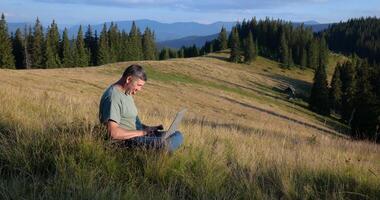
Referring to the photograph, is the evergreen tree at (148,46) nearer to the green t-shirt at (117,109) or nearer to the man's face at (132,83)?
the green t-shirt at (117,109)

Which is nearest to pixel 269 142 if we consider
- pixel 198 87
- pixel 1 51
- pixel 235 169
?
pixel 235 169

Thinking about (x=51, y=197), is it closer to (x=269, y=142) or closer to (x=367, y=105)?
(x=269, y=142)

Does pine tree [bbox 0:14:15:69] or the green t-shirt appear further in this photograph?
pine tree [bbox 0:14:15:69]

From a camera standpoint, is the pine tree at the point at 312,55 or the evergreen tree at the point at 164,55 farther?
the evergreen tree at the point at 164,55

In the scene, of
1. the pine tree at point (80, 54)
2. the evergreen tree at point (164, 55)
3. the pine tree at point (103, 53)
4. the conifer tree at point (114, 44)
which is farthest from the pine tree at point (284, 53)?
the pine tree at point (80, 54)

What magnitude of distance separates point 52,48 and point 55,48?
1.58m

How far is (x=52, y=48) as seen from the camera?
92.4 meters

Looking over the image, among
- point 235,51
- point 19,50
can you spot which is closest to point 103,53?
point 19,50

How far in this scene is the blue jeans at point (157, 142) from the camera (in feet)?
17.8

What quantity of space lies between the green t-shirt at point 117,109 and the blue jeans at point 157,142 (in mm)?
319

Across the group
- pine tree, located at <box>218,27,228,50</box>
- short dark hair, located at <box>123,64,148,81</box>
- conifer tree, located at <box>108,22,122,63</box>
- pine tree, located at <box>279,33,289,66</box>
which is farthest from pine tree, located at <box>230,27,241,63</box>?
short dark hair, located at <box>123,64,148,81</box>

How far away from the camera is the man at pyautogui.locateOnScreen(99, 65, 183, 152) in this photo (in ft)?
18.2

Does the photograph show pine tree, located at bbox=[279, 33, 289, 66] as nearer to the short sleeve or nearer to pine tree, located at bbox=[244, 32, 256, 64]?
pine tree, located at bbox=[244, 32, 256, 64]

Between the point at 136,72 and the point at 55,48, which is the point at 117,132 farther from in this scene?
the point at 55,48
